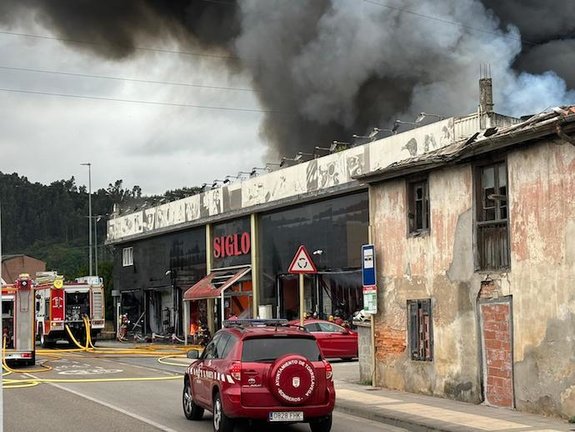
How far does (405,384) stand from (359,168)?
12019 millimetres

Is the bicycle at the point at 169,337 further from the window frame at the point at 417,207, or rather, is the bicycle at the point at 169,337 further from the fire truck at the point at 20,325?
the window frame at the point at 417,207

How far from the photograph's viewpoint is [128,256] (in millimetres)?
47438

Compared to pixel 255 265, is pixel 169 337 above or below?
below

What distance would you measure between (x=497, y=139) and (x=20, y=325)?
1644 cm

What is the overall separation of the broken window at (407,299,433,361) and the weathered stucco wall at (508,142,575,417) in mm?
2664

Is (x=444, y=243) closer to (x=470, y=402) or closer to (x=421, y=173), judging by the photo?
(x=421, y=173)

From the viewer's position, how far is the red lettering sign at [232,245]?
117ft

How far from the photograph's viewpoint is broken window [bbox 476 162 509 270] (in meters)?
15.0

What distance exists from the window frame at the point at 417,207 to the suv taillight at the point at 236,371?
6468 mm

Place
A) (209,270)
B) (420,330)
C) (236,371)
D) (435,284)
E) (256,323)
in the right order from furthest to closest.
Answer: (209,270) → (420,330) → (435,284) → (256,323) → (236,371)

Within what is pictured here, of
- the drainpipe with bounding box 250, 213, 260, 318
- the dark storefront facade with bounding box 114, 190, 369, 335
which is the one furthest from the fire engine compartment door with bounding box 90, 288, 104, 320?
the drainpipe with bounding box 250, 213, 260, 318

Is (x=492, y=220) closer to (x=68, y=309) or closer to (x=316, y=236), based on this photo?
(x=316, y=236)

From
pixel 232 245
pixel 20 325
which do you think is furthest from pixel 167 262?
pixel 20 325

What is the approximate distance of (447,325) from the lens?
16172 millimetres
